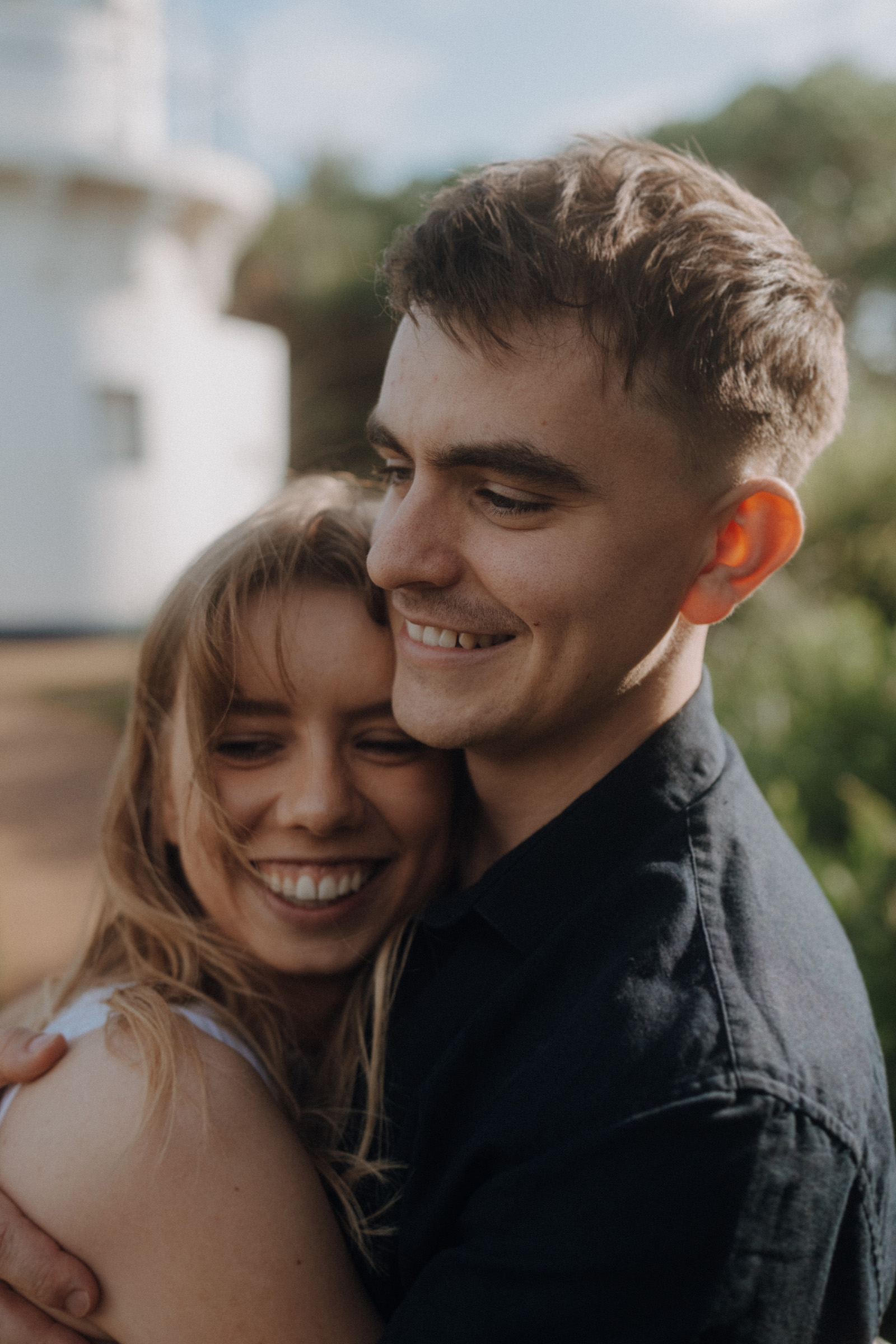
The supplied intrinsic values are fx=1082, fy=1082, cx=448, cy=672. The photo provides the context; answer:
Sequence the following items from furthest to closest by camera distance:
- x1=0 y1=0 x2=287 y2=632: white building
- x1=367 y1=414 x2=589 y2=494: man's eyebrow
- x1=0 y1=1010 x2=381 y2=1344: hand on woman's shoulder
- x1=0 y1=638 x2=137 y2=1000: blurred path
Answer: x1=0 y1=0 x2=287 y2=632: white building, x1=0 y1=638 x2=137 y2=1000: blurred path, x1=367 y1=414 x2=589 y2=494: man's eyebrow, x1=0 y1=1010 x2=381 y2=1344: hand on woman's shoulder

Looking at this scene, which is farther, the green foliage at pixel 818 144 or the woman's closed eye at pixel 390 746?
the green foliage at pixel 818 144

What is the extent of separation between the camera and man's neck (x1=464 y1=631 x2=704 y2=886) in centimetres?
192

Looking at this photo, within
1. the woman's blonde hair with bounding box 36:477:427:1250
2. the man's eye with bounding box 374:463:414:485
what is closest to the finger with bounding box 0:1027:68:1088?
the woman's blonde hair with bounding box 36:477:427:1250

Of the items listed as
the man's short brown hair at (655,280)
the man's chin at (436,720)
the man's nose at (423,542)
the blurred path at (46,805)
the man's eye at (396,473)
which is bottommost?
the blurred path at (46,805)

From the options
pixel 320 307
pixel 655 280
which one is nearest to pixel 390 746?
pixel 655 280

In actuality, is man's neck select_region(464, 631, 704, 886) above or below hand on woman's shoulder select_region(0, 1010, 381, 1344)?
above

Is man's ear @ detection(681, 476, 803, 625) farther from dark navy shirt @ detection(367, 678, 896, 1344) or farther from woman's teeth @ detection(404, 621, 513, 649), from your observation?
woman's teeth @ detection(404, 621, 513, 649)

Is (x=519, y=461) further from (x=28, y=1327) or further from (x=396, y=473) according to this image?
(x=28, y=1327)

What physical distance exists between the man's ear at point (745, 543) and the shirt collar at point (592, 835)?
0.23m

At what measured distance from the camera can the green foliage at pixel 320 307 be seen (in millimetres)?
24297

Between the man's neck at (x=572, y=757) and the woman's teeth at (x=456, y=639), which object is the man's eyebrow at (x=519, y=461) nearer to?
the woman's teeth at (x=456, y=639)

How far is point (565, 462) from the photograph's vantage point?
5.55ft

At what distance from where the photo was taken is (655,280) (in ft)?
5.69

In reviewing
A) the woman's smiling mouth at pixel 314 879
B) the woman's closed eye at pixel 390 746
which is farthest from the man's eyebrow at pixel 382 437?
the woman's smiling mouth at pixel 314 879
